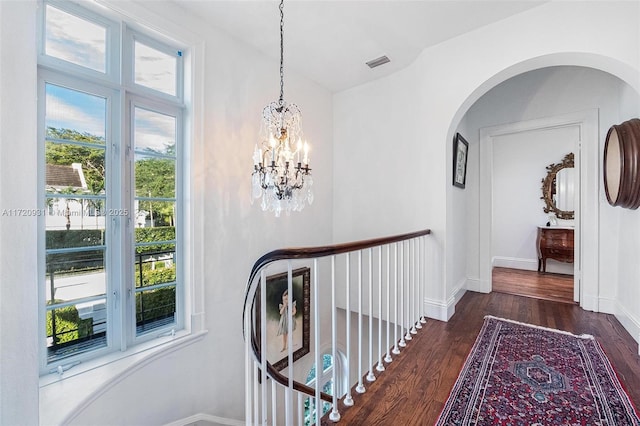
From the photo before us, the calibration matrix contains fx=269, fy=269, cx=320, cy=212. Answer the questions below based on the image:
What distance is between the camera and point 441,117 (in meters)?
2.81

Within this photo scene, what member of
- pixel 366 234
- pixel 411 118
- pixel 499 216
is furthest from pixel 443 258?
pixel 499 216

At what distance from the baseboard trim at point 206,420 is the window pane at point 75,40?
284cm

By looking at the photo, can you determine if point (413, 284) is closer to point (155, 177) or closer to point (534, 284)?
point (155, 177)

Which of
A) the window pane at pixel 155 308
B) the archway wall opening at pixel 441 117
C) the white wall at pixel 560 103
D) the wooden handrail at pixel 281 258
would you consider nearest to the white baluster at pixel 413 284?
the archway wall opening at pixel 441 117

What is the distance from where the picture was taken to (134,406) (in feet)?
6.55

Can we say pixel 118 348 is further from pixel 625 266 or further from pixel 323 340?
pixel 625 266

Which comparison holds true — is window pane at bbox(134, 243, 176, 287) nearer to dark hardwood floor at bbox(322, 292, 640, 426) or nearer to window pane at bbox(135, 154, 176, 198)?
window pane at bbox(135, 154, 176, 198)

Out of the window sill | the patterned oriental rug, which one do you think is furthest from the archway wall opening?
the window sill

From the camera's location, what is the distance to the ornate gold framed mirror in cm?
497

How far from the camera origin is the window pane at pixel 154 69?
2227 mm

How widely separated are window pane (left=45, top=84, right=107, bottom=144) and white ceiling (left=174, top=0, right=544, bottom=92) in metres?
1.12

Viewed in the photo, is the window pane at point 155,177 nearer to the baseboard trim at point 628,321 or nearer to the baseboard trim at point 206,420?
the baseboard trim at point 206,420

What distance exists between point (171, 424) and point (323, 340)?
2.10m

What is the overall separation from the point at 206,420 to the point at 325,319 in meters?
1.86
